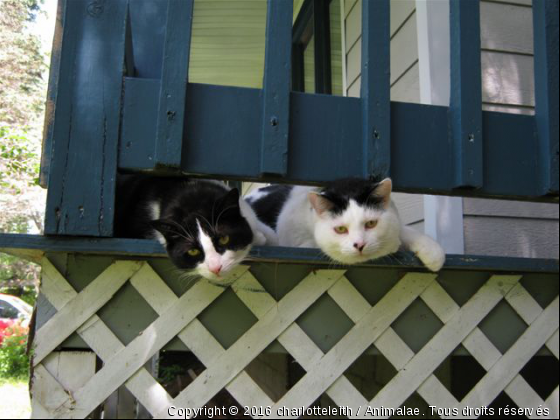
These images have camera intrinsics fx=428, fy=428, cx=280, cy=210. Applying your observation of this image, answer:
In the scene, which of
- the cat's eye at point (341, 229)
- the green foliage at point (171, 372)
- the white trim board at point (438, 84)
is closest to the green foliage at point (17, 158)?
the cat's eye at point (341, 229)

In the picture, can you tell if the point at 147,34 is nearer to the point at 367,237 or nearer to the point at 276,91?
the point at 276,91

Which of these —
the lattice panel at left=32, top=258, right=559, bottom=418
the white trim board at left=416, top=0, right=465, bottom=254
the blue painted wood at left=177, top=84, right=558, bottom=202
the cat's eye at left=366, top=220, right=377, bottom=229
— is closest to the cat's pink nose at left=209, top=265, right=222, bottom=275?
the lattice panel at left=32, top=258, right=559, bottom=418

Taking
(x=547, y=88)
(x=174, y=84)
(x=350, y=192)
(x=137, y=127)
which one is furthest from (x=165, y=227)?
(x=547, y=88)

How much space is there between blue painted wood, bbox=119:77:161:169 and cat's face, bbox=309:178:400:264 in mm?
724

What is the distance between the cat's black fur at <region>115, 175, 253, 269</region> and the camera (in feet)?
5.63

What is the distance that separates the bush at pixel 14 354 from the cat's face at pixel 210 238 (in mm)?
991

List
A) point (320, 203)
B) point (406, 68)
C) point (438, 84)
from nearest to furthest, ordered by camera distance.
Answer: point (320, 203)
point (438, 84)
point (406, 68)

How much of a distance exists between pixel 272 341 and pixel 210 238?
1.60 ft

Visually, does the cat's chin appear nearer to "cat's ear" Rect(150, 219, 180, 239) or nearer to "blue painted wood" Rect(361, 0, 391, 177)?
"blue painted wood" Rect(361, 0, 391, 177)

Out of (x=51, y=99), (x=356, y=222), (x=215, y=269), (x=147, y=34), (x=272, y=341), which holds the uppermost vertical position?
(x=147, y=34)

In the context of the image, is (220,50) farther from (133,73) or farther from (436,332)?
(436,332)

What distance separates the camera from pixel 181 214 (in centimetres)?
188

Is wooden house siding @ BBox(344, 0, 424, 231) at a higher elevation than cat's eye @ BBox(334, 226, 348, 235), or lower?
higher

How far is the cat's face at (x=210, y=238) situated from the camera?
5.42 feet
